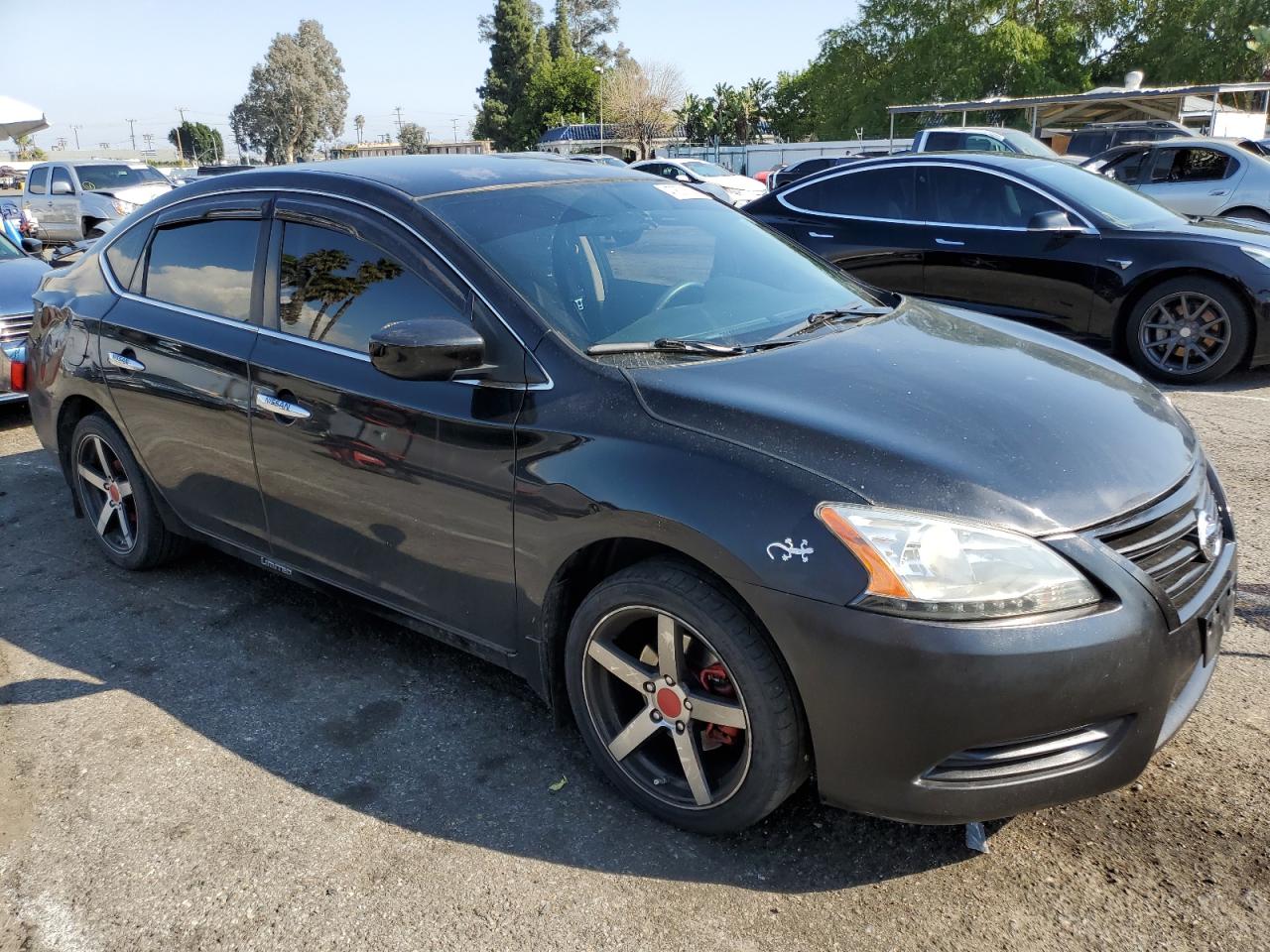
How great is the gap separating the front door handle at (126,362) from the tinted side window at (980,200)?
19.3 ft

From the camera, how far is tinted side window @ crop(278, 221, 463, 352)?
3098mm

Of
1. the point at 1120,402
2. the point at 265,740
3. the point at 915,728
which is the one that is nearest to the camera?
the point at 915,728

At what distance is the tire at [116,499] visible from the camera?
4242 mm

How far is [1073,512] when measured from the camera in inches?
89.9

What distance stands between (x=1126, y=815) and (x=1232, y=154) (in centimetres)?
1228

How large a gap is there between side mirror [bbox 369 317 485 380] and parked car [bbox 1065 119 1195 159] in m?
18.3

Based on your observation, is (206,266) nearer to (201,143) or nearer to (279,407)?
(279,407)

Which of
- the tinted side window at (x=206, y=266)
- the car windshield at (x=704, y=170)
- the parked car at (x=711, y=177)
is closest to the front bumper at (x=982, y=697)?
the tinted side window at (x=206, y=266)

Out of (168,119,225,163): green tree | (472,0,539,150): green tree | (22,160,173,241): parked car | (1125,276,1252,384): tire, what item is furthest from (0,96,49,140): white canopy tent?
(168,119,225,163): green tree

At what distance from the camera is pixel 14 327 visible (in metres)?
7.01

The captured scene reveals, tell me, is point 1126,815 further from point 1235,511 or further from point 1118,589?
point 1235,511

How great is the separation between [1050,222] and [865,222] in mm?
1491

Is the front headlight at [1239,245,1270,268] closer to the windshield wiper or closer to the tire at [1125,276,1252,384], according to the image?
the tire at [1125,276,1252,384]

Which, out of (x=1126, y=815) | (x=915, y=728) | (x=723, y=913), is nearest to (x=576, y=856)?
(x=723, y=913)
